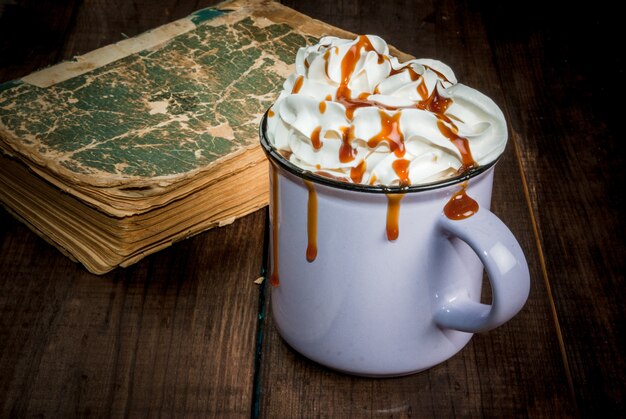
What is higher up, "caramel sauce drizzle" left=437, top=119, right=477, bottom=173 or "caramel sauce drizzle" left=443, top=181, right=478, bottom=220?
"caramel sauce drizzle" left=437, top=119, right=477, bottom=173

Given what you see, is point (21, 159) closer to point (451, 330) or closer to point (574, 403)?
point (451, 330)

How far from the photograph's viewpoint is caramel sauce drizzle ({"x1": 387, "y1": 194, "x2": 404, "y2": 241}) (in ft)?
1.94

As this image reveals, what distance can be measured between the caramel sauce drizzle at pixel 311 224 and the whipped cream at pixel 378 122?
17 mm

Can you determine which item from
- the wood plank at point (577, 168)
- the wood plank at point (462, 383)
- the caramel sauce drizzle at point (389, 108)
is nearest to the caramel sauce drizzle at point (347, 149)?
the caramel sauce drizzle at point (389, 108)

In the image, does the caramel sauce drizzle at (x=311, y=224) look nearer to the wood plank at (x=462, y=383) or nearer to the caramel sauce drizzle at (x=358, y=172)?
the caramel sauce drizzle at (x=358, y=172)

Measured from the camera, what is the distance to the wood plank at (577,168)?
2.63ft

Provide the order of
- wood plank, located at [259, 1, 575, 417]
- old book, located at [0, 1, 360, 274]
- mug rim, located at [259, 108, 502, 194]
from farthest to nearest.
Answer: old book, located at [0, 1, 360, 274] < wood plank, located at [259, 1, 575, 417] < mug rim, located at [259, 108, 502, 194]

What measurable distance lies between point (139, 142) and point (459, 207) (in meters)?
0.42

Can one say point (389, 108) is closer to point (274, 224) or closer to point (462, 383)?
point (274, 224)

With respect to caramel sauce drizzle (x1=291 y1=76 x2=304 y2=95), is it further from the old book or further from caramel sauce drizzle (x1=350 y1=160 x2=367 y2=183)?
the old book

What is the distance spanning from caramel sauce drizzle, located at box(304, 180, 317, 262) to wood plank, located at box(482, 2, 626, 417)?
30 centimetres

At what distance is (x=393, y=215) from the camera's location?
1.98ft

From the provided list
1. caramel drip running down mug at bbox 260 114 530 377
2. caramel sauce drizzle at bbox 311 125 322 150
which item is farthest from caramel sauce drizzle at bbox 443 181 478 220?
caramel sauce drizzle at bbox 311 125 322 150

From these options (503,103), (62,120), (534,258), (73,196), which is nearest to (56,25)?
(62,120)
